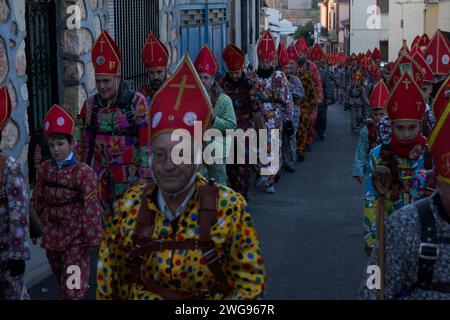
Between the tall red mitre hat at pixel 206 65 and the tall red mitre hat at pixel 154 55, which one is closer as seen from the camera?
the tall red mitre hat at pixel 154 55

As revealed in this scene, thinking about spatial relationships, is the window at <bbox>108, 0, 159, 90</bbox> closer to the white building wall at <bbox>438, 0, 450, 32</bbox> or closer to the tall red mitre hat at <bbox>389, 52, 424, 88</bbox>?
the tall red mitre hat at <bbox>389, 52, 424, 88</bbox>

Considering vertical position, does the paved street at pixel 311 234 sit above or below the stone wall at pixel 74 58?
below

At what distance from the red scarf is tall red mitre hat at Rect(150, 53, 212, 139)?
9.08 ft

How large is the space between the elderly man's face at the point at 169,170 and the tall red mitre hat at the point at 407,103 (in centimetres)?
292

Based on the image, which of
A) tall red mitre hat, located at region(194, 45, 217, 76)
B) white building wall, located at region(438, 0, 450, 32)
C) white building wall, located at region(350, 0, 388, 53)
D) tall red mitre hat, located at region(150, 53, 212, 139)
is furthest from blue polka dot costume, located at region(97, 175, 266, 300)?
white building wall, located at region(350, 0, 388, 53)

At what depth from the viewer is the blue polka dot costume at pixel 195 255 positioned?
12.7ft

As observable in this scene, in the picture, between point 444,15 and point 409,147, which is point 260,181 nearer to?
point 409,147

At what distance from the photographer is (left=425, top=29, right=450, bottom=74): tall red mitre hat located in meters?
11.6

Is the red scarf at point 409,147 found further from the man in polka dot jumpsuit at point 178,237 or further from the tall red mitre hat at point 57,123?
the man in polka dot jumpsuit at point 178,237

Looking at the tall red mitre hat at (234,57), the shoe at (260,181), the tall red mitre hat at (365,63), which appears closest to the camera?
the tall red mitre hat at (234,57)

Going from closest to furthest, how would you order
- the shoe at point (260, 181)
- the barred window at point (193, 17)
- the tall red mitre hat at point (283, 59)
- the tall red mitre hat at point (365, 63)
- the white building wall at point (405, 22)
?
1. the shoe at point (260, 181)
2. the tall red mitre hat at point (283, 59)
3. the barred window at point (193, 17)
4. the tall red mitre hat at point (365, 63)
5. the white building wall at point (405, 22)

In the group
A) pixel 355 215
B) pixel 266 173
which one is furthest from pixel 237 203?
pixel 266 173

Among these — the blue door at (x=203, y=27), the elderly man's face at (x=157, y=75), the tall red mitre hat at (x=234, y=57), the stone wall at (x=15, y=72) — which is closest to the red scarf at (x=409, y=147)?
the elderly man's face at (x=157, y=75)

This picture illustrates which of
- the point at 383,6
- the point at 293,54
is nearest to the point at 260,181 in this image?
the point at 293,54
